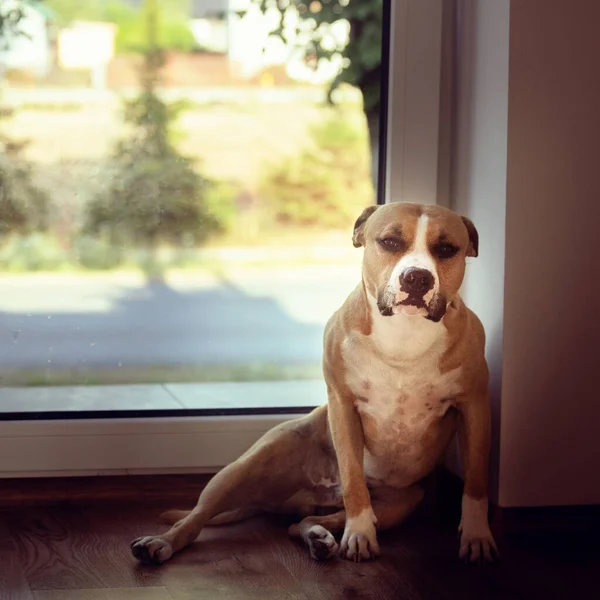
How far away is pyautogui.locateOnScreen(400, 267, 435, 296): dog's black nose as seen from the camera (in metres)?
1.69

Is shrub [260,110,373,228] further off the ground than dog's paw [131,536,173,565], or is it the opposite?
shrub [260,110,373,228]

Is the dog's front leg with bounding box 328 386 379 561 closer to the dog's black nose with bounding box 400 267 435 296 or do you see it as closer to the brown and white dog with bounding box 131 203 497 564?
the brown and white dog with bounding box 131 203 497 564

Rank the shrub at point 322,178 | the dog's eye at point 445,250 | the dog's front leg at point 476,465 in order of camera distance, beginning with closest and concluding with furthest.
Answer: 1. the dog's eye at point 445,250
2. the dog's front leg at point 476,465
3. the shrub at point 322,178

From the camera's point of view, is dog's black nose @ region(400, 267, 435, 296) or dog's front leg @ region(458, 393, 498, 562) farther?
dog's front leg @ region(458, 393, 498, 562)

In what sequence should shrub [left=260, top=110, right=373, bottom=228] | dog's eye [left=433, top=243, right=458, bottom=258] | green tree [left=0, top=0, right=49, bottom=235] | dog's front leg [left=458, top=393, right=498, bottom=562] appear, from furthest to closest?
1. shrub [left=260, top=110, right=373, bottom=228]
2. green tree [left=0, top=0, right=49, bottom=235]
3. dog's front leg [left=458, top=393, right=498, bottom=562]
4. dog's eye [left=433, top=243, right=458, bottom=258]

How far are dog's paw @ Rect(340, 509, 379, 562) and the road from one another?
546 mm

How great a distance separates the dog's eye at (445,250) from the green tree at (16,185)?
91 centimetres

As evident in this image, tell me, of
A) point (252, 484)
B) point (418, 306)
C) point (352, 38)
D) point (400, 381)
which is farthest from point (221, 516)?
point (352, 38)

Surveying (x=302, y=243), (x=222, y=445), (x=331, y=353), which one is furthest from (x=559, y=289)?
(x=222, y=445)

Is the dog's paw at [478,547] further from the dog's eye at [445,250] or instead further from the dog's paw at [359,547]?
the dog's eye at [445,250]

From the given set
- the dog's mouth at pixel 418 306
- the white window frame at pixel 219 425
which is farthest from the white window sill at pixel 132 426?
the dog's mouth at pixel 418 306

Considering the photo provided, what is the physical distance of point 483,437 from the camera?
188 cm

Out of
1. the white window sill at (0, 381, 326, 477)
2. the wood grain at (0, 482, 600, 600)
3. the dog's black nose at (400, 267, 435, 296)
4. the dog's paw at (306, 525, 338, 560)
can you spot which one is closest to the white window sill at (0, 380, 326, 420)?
→ the white window sill at (0, 381, 326, 477)

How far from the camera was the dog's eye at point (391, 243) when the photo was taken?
1.76 metres
